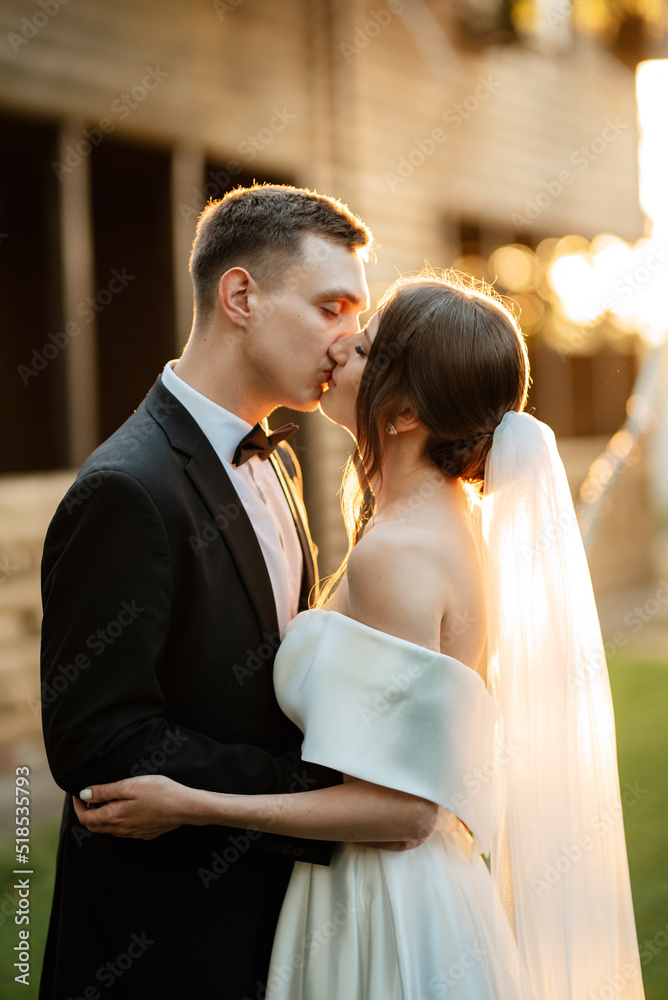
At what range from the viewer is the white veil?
1.99 m

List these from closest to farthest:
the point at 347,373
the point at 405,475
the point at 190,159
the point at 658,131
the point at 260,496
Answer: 1. the point at 405,475
2. the point at 347,373
3. the point at 260,496
4. the point at 190,159
5. the point at 658,131

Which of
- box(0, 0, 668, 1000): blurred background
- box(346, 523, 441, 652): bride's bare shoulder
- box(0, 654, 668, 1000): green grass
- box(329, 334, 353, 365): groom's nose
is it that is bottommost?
box(0, 654, 668, 1000): green grass

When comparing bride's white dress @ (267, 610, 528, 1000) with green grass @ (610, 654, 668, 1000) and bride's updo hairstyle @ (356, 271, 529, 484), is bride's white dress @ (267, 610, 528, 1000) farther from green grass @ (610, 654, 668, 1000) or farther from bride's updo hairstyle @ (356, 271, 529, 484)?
green grass @ (610, 654, 668, 1000)

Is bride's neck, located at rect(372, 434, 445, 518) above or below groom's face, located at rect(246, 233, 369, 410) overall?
below

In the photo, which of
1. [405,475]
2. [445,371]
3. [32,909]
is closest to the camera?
[445,371]

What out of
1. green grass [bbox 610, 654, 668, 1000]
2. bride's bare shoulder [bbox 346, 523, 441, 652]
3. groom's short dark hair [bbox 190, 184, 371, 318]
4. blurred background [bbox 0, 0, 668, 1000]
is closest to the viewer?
bride's bare shoulder [bbox 346, 523, 441, 652]

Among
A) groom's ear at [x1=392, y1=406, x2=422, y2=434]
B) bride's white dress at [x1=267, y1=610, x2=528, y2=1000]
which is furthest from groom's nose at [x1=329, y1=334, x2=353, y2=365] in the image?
bride's white dress at [x1=267, y1=610, x2=528, y2=1000]

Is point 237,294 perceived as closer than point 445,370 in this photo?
No

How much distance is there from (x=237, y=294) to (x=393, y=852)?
139 cm

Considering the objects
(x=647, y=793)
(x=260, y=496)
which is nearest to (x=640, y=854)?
(x=647, y=793)

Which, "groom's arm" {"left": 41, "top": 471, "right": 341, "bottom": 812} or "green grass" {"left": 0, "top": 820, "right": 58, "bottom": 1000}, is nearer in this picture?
"groom's arm" {"left": 41, "top": 471, "right": 341, "bottom": 812}

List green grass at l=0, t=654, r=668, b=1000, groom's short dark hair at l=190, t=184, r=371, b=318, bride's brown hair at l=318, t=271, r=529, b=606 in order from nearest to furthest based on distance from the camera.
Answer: bride's brown hair at l=318, t=271, r=529, b=606 → groom's short dark hair at l=190, t=184, r=371, b=318 → green grass at l=0, t=654, r=668, b=1000

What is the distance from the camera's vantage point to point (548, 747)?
2.01 m

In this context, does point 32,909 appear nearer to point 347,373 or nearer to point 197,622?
point 197,622
